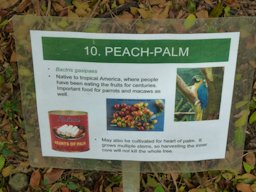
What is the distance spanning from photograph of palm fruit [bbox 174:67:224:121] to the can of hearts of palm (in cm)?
21

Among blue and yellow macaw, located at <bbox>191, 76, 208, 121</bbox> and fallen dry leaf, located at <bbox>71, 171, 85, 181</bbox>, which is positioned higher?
blue and yellow macaw, located at <bbox>191, 76, 208, 121</bbox>

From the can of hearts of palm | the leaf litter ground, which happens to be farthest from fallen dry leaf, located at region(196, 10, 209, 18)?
the can of hearts of palm

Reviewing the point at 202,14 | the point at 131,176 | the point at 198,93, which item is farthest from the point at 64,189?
the point at 202,14

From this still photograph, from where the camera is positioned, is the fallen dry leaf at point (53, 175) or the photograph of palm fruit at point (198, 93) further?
the fallen dry leaf at point (53, 175)

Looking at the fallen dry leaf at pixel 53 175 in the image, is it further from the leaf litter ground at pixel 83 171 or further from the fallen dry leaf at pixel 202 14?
the fallen dry leaf at pixel 202 14

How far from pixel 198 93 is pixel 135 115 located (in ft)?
0.46

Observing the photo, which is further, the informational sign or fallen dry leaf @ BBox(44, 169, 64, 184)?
fallen dry leaf @ BBox(44, 169, 64, 184)

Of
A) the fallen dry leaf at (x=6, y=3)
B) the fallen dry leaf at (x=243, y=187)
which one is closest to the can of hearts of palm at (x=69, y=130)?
the fallen dry leaf at (x=6, y=3)

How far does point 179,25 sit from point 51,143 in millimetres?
391

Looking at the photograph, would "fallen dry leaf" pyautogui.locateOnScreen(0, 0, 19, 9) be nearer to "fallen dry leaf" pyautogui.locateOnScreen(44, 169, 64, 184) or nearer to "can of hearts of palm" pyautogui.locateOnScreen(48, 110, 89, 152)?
"can of hearts of palm" pyautogui.locateOnScreen(48, 110, 89, 152)

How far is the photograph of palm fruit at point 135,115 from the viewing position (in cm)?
83

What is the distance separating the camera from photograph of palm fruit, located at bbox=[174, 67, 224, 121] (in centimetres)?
80

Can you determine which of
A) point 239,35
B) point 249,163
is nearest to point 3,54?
point 239,35

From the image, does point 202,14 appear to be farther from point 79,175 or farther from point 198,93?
point 79,175
